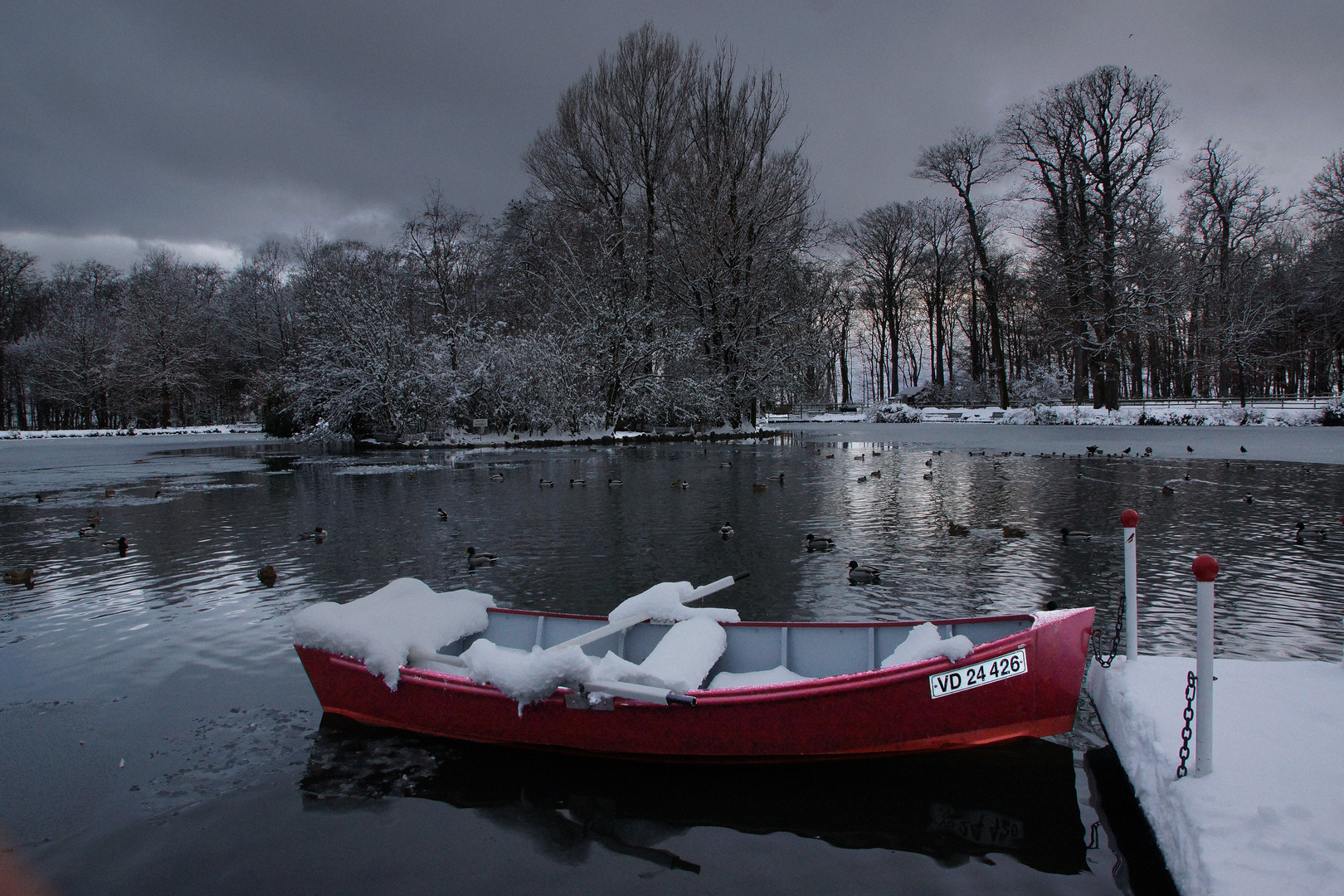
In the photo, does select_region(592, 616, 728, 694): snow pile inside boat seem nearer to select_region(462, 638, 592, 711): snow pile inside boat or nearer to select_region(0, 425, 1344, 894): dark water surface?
select_region(462, 638, 592, 711): snow pile inside boat

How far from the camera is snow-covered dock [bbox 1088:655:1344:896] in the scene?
307cm

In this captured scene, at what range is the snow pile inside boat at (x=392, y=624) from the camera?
202 inches

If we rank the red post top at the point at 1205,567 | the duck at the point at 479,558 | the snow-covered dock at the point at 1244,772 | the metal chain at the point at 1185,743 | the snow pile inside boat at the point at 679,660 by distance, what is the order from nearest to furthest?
the snow-covered dock at the point at 1244,772
the red post top at the point at 1205,567
the metal chain at the point at 1185,743
the snow pile inside boat at the point at 679,660
the duck at the point at 479,558

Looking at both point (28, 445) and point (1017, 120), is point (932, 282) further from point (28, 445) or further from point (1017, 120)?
point (28, 445)

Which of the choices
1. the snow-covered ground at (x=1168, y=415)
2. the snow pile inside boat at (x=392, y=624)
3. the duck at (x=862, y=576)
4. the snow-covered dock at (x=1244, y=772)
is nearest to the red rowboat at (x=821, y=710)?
the snow pile inside boat at (x=392, y=624)

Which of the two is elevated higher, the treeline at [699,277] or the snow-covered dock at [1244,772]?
the treeline at [699,277]

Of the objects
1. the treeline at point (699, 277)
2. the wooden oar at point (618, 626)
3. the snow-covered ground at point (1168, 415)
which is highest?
the treeline at point (699, 277)

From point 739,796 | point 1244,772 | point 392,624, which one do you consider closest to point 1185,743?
point 1244,772

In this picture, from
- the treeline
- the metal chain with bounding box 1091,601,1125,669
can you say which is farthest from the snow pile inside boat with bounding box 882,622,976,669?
the treeline

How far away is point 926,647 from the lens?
15.5 feet

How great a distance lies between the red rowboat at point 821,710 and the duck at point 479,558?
519cm

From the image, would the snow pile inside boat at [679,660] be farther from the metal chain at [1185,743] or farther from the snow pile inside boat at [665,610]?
the metal chain at [1185,743]

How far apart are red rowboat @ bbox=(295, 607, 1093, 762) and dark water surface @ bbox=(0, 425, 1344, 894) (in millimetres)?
264

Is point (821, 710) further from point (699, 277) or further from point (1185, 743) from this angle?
point (699, 277)
